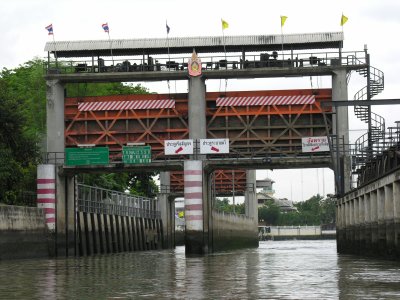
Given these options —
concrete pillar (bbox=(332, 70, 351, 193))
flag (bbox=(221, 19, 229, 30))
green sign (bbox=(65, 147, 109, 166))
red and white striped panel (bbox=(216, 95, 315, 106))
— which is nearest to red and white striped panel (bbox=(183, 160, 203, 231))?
red and white striped panel (bbox=(216, 95, 315, 106))

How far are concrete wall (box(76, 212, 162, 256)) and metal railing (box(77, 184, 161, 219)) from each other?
46 centimetres

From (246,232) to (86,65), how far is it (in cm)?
5880

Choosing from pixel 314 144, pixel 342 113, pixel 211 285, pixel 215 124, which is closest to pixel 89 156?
pixel 215 124

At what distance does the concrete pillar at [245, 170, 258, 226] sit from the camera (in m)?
112

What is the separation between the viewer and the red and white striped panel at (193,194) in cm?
5741

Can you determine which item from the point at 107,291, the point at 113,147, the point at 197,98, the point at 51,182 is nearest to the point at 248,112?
the point at 197,98

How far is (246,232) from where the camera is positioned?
379ft

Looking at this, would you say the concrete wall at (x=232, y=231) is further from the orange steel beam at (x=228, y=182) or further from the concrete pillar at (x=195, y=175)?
the concrete pillar at (x=195, y=175)

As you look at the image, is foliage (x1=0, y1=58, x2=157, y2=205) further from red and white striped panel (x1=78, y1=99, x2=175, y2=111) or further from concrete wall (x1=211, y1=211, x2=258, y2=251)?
concrete wall (x1=211, y1=211, x2=258, y2=251)

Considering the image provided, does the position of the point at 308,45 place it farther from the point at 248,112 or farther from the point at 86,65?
the point at 86,65

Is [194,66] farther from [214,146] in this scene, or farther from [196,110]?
[214,146]

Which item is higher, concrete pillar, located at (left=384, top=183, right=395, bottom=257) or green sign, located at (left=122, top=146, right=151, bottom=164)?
green sign, located at (left=122, top=146, right=151, bottom=164)

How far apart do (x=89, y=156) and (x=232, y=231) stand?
152ft

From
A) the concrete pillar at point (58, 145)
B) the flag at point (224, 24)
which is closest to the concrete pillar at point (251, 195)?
the flag at point (224, 24)
